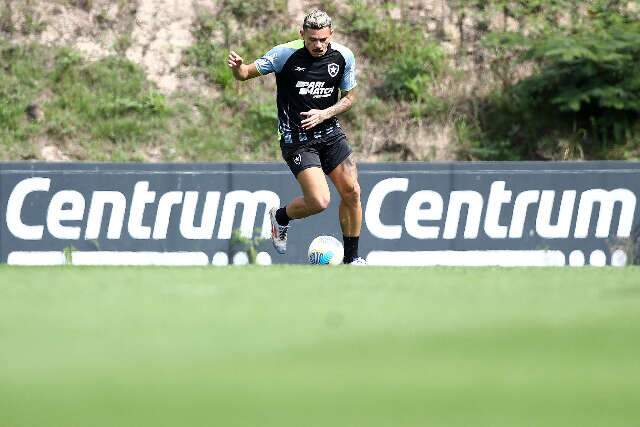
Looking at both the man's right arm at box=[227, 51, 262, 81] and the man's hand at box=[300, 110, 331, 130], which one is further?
the man's hand at box=[300, 110, 331, 130]

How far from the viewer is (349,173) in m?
9.61

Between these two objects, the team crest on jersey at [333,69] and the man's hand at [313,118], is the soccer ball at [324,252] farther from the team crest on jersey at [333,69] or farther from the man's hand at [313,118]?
the team crest on jersey at [333,69]

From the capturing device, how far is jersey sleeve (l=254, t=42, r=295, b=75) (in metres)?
9.35

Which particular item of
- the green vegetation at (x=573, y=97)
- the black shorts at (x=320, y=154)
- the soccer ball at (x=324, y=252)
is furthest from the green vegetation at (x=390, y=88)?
the black shorts at (x=320, y=154)

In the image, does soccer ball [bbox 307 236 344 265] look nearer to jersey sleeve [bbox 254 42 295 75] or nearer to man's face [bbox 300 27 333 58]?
jersey sleeve [bbox 254 42 295 75]

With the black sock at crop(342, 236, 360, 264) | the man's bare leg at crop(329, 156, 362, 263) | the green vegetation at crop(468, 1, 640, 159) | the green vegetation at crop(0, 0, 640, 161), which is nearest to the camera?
the man's bare leg at crop(329, 156, 362, 263)

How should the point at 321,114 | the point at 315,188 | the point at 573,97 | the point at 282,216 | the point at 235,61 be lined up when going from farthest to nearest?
the point at 573,97, the point at 282,216, the point at 315,188, the point at 321,114, the point at 235,61

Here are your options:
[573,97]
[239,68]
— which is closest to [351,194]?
[239,68]

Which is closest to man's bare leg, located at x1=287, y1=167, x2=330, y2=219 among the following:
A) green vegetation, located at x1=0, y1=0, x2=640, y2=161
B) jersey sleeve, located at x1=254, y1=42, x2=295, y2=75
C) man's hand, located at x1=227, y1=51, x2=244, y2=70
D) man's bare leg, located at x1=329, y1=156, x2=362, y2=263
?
man's bare leg, located at x1=329, y1=156, x2=362, y2=263

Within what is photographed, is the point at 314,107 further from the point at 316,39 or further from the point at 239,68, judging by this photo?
the point at 239,68

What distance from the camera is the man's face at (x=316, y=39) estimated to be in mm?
9258

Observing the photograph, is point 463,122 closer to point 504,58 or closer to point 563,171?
point 504,58

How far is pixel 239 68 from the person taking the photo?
30.1 ft

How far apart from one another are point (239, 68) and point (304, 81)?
579 millimetres
